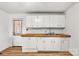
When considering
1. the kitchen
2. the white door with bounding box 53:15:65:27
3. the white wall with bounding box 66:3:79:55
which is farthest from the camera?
the white door with bounding box 53:15:65:27

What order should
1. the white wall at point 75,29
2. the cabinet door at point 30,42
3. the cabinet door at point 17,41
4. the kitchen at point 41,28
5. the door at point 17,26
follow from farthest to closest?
the door at point 17,26 → the cabinet door at point 17,41 → the cabinet door at point 30,42 → the kitchen at point 41,28 → the white wall at point 75,29

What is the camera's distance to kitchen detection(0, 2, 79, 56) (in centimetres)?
548

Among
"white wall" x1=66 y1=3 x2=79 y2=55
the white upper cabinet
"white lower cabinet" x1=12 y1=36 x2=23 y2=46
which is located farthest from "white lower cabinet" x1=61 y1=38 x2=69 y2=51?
"white lower cabinet" x1=12 y1=36 x2=23 y2=46

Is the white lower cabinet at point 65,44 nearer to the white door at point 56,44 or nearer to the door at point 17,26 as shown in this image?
the white door at point 56,44

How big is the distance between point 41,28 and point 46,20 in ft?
2.07

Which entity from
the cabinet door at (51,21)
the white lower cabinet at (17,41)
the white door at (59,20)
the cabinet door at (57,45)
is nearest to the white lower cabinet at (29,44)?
the cabinet door at (57,45)

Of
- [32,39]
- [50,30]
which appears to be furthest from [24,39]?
[50,30]

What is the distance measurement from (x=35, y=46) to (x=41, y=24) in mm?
1456

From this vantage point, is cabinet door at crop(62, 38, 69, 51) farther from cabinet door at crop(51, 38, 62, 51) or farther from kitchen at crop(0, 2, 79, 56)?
cabinet door at crop(51, 38, 62, 51)

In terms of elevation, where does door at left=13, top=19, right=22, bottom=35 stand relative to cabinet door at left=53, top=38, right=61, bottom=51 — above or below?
above

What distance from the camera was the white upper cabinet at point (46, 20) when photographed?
690 centimetres

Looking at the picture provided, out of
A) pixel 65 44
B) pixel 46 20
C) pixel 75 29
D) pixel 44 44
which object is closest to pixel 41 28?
pixel 46 20

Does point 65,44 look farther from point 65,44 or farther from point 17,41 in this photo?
point 17,41

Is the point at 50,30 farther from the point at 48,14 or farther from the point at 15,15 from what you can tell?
the point at 15,15
